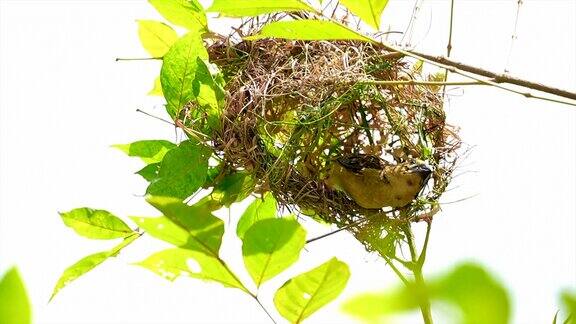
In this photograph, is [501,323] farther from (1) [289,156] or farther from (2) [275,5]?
(1) [289,156]

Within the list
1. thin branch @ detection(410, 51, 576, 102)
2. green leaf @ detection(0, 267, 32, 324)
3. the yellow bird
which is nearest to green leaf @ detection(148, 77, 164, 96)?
the yellow bird

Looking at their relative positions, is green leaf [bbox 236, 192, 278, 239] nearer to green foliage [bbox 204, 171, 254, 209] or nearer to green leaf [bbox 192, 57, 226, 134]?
green foliage [bbox 204, 171, 254, 209]

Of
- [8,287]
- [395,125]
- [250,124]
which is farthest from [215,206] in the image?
[8,287]

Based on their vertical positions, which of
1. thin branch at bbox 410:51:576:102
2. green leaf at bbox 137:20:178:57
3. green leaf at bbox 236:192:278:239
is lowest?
green leaf at bbox 236:192:278:239

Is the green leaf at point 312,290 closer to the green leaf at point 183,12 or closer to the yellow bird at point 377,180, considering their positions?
the yellow bird at point 377,180

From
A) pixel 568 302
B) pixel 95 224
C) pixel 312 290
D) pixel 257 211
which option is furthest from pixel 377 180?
pixel 568 302

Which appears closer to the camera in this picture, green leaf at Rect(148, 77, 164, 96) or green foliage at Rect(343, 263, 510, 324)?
green foliage at Rect(343, 263, 510, 324)
